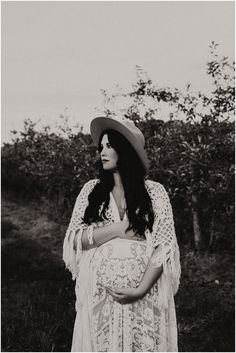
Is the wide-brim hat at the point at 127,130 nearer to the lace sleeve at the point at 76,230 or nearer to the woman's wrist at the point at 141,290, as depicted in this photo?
the lace sleeve at the point at 76,230

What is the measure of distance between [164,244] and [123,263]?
0.26m

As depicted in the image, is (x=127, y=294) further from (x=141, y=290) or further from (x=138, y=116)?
(x=138, y=116)

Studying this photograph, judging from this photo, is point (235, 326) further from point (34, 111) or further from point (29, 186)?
point (29, 186)

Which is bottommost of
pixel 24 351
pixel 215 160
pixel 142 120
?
pixel 24 351

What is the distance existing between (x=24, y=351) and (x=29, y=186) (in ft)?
19.4

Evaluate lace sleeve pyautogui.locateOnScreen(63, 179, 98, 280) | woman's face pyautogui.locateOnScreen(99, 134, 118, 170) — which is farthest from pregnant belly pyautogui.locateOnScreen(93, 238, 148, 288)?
woman's face pyautogui.locateOnScreen(99, 134, 118, 170)

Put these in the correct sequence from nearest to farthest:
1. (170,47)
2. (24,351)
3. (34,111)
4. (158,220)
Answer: (158,220)
(24,351)
(170,47)
(34,111)

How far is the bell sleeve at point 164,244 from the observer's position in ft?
9.39

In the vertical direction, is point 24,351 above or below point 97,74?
below

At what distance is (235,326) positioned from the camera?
17.2ft

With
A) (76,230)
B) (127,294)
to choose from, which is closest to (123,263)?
(127,294)

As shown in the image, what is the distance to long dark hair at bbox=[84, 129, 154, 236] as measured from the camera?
9.60 feet

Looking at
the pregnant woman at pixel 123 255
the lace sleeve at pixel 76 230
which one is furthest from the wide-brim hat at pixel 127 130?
the lace sleeve at pixel 76 230

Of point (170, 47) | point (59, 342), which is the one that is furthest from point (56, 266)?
point (170, 47)
